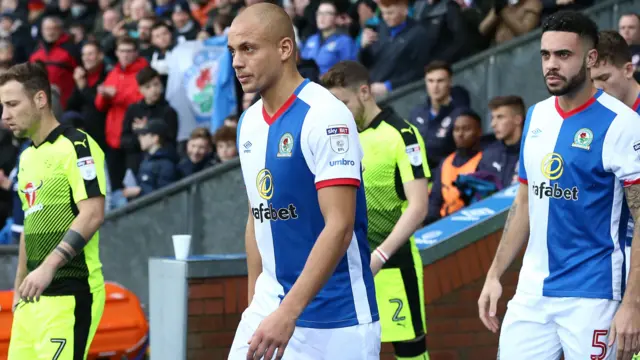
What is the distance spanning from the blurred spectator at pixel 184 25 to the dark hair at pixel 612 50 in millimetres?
9422

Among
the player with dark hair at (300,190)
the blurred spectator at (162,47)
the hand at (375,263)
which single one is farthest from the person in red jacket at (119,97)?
the player with dark hair at (300,190)

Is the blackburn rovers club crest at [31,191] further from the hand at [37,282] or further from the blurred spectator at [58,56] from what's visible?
the blurred spectator at [58,56]

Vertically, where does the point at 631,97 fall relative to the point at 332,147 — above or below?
above

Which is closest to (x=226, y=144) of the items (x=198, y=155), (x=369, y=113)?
(x=198, y=155)

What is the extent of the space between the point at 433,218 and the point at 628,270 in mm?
4942

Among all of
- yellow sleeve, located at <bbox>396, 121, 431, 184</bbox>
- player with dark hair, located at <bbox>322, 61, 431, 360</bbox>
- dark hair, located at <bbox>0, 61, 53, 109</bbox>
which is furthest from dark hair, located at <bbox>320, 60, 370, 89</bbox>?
dark hair, located at <bbox>0, 61, 53, 109</bbox>

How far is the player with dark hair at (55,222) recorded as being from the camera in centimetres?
676

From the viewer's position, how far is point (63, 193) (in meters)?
6.94

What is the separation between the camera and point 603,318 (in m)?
5.55

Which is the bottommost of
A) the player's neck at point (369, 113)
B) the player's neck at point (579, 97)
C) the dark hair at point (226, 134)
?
the dark hair at point (226, 134)

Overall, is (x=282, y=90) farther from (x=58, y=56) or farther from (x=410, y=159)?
(x=58, y=56)

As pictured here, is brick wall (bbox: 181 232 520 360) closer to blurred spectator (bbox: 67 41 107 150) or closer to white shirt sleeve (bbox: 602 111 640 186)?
white shirt sleeve (bbox: 602 111 640 186)

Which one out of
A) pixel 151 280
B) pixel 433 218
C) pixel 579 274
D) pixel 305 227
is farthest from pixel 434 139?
pixel 305 227

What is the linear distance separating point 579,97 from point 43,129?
315cm
